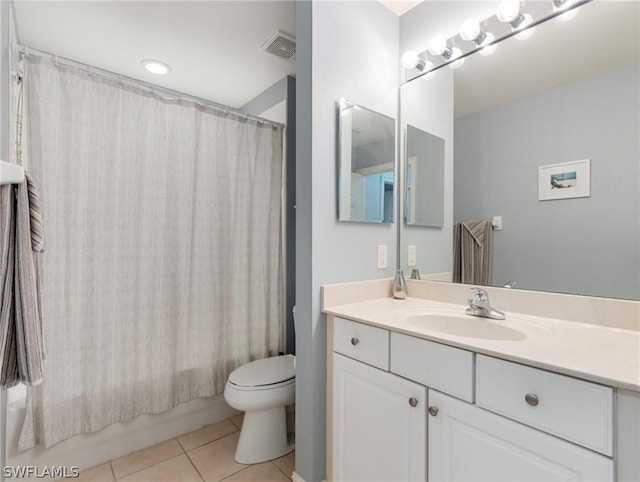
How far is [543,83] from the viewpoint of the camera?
126cm

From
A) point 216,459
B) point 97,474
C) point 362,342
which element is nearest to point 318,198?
point 362,342

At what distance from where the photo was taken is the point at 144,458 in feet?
5.65

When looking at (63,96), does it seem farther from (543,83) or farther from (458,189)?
(543,83)

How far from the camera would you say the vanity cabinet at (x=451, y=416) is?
72 centimetres

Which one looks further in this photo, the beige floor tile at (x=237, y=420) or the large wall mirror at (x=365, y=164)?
the beige floor tile at (x=237, y=420)

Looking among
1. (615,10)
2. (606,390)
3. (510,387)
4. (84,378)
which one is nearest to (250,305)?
(84,378)

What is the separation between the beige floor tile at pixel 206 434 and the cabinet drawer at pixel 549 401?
1.70 metres

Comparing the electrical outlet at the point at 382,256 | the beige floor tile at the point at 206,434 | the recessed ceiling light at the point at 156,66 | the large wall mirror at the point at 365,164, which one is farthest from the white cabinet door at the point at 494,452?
the recessed ceiling light at the point at 156,66

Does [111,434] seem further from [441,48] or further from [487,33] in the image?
[487,33]

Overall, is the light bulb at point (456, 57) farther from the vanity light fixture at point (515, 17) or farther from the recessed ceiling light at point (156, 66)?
the recessed ceiling light at point (156, 66)

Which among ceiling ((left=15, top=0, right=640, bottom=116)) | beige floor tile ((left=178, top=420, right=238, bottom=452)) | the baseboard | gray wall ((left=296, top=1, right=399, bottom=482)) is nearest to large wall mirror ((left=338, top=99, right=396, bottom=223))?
gray wall ((left=296, top=1, right=399, bottom=482))

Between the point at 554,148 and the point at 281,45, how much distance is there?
1.62 metres

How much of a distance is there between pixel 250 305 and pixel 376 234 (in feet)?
3.64

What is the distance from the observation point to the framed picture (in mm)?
1149
